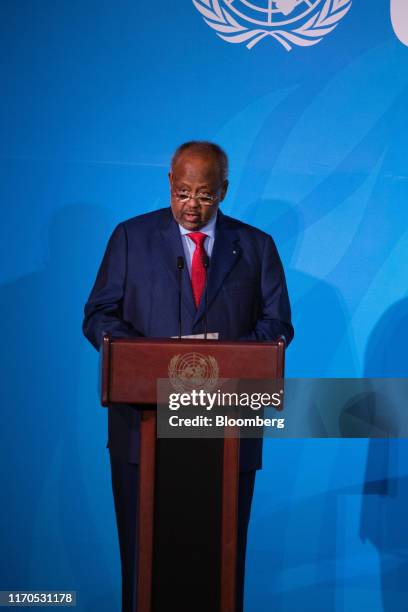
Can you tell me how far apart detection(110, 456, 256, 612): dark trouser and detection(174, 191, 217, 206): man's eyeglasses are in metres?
0.86

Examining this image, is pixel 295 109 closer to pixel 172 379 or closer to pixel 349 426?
pixel 349 426

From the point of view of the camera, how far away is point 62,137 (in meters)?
3.54

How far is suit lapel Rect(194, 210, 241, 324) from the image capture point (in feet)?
9.14

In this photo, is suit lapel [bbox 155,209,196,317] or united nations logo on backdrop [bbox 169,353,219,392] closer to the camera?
united nations logo on backdrop [bbox 169,353,219,392]

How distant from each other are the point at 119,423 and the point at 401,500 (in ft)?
4.93

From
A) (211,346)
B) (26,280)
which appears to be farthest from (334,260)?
(211,346)

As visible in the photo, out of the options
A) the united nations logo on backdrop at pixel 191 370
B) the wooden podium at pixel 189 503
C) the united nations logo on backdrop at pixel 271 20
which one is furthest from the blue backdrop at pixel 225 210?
the united nations logo on backdrop at pixel 191 370

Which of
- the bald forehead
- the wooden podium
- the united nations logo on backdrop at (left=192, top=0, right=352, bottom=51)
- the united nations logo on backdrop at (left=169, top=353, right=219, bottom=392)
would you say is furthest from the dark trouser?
the united nations logo on backdrop at (left=192, top=0, right=352, bottom=51)

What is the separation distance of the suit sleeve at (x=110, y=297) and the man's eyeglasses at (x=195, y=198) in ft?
0.89

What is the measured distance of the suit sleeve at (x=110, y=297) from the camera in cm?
265

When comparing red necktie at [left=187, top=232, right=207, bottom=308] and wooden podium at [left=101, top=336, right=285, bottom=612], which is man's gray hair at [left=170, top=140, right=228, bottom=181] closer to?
red necktie at [left=187, top=232, right=207, bottom=308]

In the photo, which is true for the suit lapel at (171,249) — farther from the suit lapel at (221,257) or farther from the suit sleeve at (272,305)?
the suit sleeve at (272,305)

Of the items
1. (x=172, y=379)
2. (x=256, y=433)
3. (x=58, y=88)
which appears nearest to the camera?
(x=172, y=379)

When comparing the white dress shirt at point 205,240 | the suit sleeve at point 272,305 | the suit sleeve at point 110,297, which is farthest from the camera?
the white dress shirt at point 205,240
